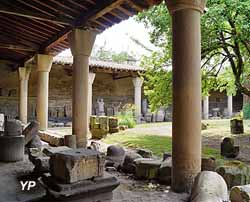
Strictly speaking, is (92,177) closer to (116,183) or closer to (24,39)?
(116,183)

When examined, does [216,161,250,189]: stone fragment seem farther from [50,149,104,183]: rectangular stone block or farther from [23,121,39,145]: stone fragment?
[23,121,39,145]: stone fragment

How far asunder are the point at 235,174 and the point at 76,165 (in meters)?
2.51

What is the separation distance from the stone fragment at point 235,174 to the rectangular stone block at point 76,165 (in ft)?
6.69

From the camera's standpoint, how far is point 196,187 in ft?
11.3

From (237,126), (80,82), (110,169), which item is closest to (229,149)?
(110,169)

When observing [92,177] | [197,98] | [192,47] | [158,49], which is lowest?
[92,177]

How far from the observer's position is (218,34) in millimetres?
9656

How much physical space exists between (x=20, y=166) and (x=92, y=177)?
2793 millimetres

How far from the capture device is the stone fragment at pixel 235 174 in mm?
4262

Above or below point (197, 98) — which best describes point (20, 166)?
below

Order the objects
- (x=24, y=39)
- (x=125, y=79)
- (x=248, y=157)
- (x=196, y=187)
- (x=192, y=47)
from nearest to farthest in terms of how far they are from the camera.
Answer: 1. (x=196, y=187)
2. (x=192, y=47)
3. (x=248, y=157)
4. (x=24, y=39)
5. (x=125, y=79)

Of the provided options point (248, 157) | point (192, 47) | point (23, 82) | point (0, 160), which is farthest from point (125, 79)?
point (192, 47)

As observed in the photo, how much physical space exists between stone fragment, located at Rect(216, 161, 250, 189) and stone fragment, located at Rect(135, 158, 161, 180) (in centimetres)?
100

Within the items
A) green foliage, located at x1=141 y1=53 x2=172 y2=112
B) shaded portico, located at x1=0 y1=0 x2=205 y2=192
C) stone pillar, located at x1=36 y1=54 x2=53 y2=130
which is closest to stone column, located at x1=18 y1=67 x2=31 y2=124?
shaded portico, located at x1=0 y1=0 x2=205 y2=192
